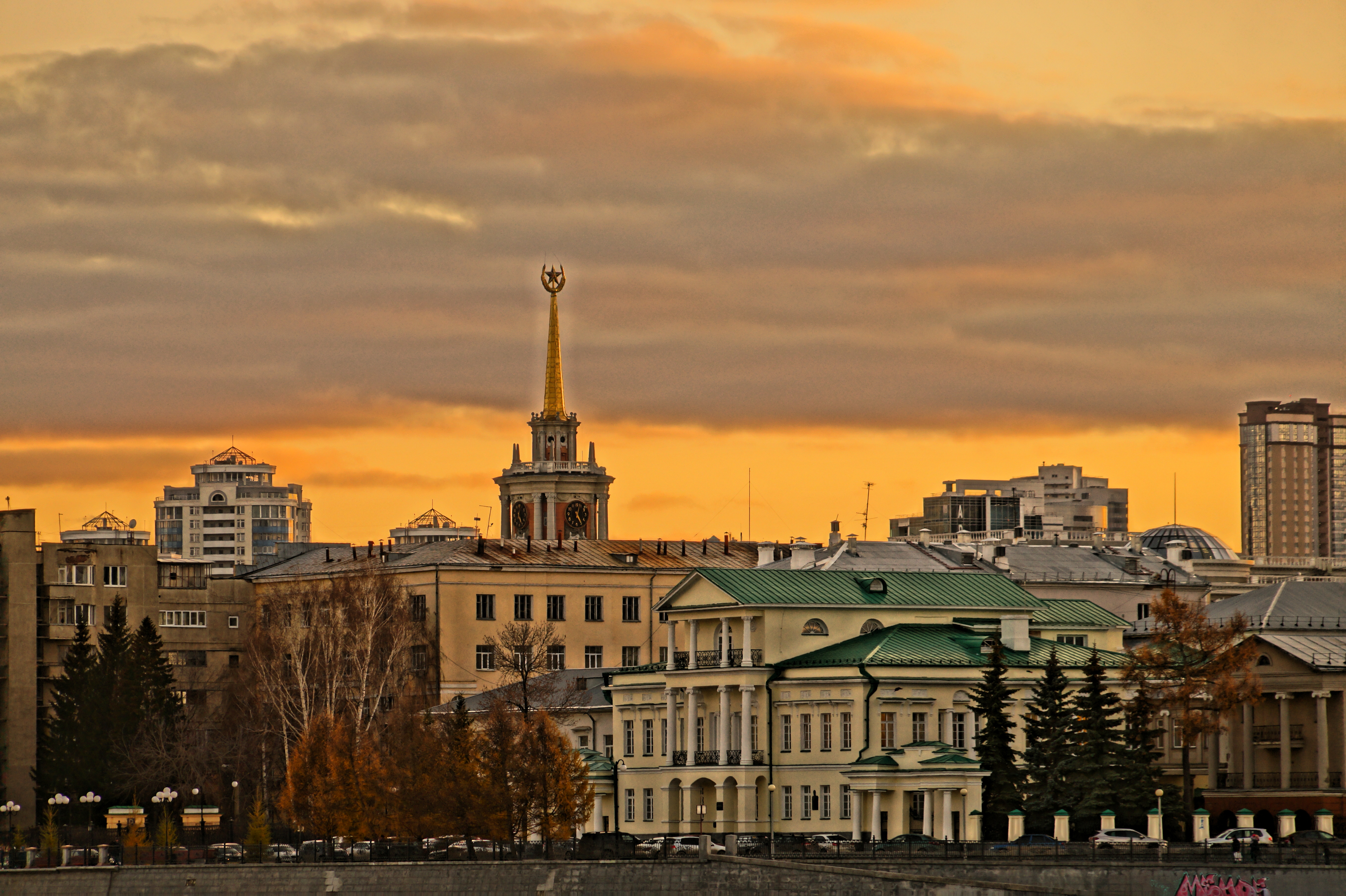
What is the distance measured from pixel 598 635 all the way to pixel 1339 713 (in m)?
57.3

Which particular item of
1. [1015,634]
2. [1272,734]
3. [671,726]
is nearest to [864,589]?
[1015,634]

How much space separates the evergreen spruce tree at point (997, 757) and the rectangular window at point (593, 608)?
56211 mm

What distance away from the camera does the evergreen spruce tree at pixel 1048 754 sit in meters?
105

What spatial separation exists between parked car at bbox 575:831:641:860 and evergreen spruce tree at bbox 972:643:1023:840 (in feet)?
49.7

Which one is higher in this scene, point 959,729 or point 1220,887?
point 959,729

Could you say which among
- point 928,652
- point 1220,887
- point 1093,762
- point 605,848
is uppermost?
point 928,652

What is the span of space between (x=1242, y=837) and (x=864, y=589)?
33.2 m

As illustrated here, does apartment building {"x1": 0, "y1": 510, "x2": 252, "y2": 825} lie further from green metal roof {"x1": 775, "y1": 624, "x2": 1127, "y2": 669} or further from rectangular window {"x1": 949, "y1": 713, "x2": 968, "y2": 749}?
rectangular window {"x1": 949, "y1": 713, "x2": 968, "y2": 749}

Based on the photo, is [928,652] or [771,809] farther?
[928,652]

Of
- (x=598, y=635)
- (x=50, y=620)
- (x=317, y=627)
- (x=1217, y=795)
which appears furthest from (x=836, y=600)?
(x=50, y=620)

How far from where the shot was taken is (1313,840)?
315 ft

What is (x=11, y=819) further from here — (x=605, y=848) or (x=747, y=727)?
(x=605, y=848)

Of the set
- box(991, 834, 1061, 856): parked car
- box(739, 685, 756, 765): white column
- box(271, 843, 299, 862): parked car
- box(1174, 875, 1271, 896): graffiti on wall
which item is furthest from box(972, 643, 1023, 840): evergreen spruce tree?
box(271, 843, 299, 862): parked car

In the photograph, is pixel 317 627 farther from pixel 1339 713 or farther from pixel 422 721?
pixel 1339 713
